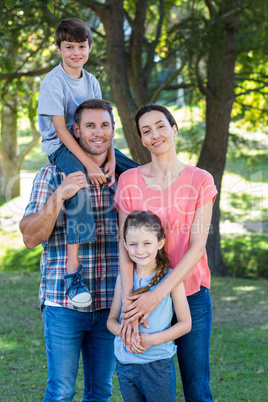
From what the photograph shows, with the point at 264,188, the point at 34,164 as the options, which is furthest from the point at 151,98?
the point at 34,164

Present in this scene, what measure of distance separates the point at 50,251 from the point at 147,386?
84 cm

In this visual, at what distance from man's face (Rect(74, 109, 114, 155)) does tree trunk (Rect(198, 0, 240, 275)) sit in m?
4.87

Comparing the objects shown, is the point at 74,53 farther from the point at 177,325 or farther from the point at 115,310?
the point at 177,325

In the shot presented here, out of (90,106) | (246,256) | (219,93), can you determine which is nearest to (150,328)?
(90,106)

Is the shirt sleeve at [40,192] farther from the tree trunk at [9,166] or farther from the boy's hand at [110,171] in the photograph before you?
the tree trunk at [9,166]

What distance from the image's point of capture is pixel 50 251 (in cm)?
258

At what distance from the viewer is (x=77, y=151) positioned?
8.83ft

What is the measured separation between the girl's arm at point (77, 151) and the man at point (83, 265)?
0.04 m

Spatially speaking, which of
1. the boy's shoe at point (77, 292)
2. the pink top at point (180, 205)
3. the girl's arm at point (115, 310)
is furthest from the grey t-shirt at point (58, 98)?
the girl's arm at point (115, 310)

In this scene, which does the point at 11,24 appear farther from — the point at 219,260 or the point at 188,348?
the point at 188,348

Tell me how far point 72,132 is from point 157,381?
146cm

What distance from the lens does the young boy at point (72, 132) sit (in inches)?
97.5

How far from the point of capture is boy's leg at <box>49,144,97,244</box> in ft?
8.12

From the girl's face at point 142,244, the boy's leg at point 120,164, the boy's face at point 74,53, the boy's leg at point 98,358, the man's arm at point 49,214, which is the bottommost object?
the boy's leg at point 98,358
